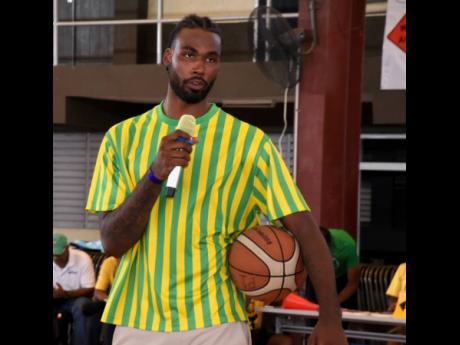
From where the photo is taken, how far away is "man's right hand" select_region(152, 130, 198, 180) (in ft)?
8.80

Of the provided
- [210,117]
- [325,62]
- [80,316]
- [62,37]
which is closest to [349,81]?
[325,62]

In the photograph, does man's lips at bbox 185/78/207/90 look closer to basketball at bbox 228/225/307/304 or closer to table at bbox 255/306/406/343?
basketball at bbox 228/225/307/304

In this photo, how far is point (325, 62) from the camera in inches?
357

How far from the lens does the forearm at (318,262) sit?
9.34ft

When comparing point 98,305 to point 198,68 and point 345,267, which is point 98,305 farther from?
point 198,68

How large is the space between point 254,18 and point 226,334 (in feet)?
20.4

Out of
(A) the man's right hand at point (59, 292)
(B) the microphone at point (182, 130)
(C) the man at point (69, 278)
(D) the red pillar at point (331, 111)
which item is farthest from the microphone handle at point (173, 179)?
(D) the red pillar at point (331, 111)


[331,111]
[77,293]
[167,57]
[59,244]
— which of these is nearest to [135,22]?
[331,111]

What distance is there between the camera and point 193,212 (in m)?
2.92

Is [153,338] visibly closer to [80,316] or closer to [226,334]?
[226,334]

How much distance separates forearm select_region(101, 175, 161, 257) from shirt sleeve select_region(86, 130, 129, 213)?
5cm

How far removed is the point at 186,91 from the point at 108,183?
1.14 ft

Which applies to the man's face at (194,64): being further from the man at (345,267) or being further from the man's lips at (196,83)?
the man at (345,267)

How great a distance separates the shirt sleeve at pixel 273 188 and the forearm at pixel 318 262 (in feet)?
0.12
